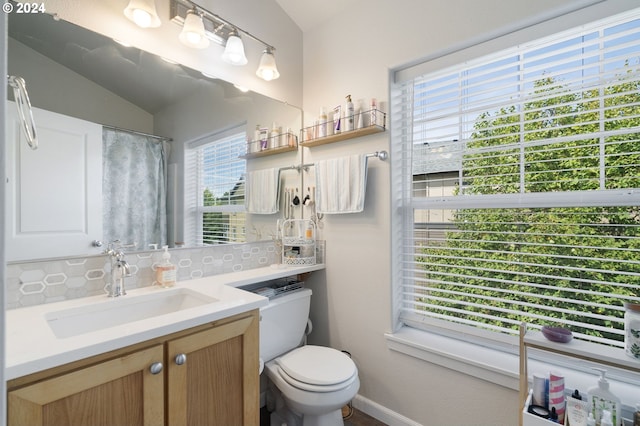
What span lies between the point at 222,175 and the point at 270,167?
349mm

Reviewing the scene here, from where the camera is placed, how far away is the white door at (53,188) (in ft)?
3.71

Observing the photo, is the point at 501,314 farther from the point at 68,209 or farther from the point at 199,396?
the point at 68,209

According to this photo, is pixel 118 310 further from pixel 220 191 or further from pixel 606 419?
pixel 606 419

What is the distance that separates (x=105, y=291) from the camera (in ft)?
4.33

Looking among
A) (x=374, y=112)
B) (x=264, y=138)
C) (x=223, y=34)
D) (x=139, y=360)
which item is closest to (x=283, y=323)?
(x=139, y=360)

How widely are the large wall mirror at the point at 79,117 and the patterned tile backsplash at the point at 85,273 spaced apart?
0.14ft

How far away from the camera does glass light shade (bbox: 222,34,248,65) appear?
1.69 meters

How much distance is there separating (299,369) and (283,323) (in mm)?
310

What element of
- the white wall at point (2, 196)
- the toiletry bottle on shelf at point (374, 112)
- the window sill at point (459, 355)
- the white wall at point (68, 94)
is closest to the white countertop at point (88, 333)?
the white wall at point (2, 196)

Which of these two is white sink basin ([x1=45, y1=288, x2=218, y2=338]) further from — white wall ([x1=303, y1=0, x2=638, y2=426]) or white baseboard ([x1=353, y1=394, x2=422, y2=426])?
white baseboard ([x1=353, y1=394, x2=422, y2=426])

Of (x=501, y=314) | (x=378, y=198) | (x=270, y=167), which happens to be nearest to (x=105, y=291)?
(x=270, y=167)

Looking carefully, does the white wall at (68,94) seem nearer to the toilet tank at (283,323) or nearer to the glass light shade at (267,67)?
the glass light shade at (267,67)

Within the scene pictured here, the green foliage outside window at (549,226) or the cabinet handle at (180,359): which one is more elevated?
the green foliage outside window at (549,226)

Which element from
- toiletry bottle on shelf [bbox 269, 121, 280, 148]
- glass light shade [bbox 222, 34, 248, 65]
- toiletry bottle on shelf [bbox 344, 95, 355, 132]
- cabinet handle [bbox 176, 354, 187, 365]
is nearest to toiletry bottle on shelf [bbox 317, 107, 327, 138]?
toiletry bottle on shelf [bbox 344, 95, 355, 132]
